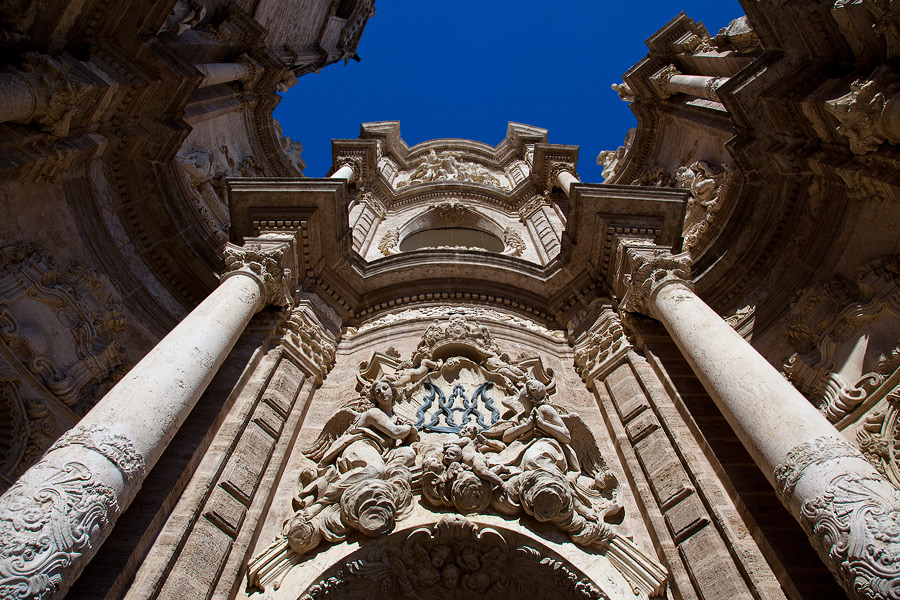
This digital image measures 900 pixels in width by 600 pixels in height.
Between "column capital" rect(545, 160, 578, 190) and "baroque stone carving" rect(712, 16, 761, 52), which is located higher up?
"column capital" rect(545, 160, 578, 190)

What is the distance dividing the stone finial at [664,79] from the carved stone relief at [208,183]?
40.5 ft

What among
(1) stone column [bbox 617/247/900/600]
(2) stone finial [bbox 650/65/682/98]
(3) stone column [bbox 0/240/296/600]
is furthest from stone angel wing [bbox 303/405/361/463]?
(2) stone finial [bbox 650/65/682/98]

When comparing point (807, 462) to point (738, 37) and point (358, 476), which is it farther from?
point (738, 37)

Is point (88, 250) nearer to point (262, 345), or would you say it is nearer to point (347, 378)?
point (262, 345)

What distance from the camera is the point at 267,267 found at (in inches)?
372

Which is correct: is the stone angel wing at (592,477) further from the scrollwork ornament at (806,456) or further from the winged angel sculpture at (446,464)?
the scrollwork ornament at (806,456)

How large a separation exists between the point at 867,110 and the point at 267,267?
27.7 ft

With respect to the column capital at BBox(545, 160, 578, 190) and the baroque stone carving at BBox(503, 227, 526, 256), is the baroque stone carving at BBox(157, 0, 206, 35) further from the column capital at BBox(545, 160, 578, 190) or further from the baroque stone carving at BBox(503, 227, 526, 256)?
the column capital at BBox(545, 160, 578, 190)

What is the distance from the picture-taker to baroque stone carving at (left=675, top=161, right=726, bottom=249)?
13.6 metres

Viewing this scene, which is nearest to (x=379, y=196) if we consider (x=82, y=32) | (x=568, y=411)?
(x=82, y=32)

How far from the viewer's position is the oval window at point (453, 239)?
1881 centimetres

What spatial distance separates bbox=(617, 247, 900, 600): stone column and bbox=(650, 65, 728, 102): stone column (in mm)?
9324

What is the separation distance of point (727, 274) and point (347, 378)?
698 centimetres

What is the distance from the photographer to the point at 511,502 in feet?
22.8
